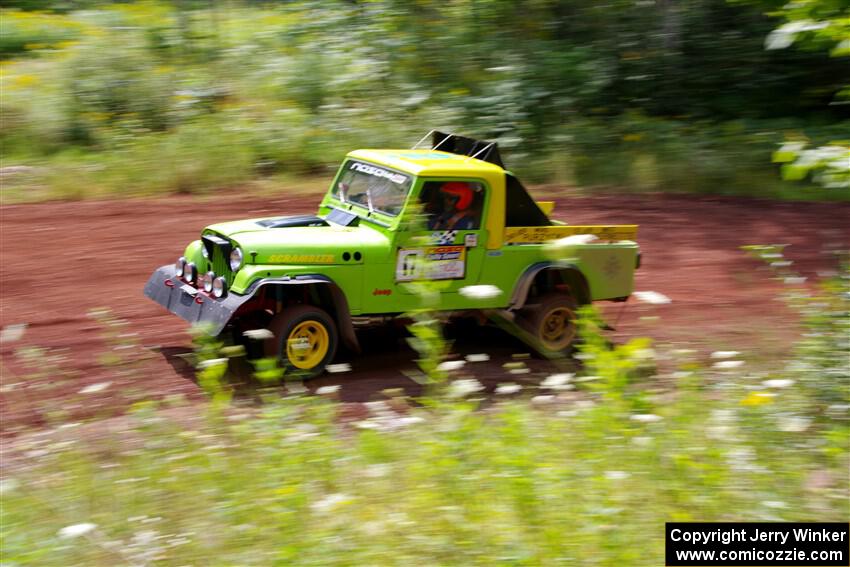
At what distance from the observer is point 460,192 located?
8.17 metres

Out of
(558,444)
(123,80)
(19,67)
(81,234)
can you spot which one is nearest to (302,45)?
(123,80)

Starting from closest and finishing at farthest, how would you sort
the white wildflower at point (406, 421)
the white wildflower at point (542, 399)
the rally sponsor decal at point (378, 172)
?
1. the white wildflower at point (406, 421)
2. the white wildflower at point (542, 399)
3. the rally sponsor decal at point (378, 172)

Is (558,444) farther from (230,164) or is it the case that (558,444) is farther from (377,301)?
(230,164)

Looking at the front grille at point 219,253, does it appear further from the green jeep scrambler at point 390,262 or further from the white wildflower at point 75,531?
the white wildflower at point 75,531

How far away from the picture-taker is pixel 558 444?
4.49 metres

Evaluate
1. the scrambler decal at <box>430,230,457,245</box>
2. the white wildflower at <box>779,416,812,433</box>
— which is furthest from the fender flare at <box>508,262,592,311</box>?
the white wildflower at <box>779,416,812,433</box>

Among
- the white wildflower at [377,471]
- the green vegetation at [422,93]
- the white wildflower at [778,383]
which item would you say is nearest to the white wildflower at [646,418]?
the white wildflower at [778,383]

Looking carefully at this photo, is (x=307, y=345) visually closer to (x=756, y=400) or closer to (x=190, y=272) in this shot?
(x=190, y=272)

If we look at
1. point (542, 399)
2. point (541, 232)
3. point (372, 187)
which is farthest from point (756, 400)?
point (372, 187)

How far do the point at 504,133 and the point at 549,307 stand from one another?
299 inches

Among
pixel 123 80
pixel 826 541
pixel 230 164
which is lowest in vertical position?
pixel 826 541

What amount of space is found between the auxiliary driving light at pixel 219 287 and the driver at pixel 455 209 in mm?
1725

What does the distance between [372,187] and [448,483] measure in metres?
4.61

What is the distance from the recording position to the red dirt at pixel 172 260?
7.62m
